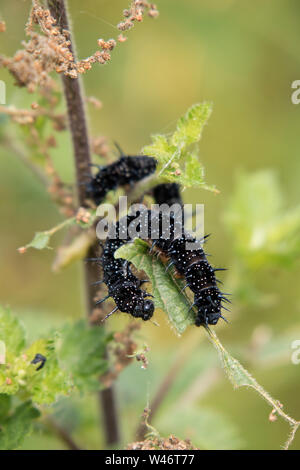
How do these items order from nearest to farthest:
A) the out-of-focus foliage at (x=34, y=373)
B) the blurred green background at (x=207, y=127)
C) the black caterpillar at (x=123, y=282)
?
the black caterpillar at (x=123, y=282) < the out-of-focus foliage at (x=34, y=373) < the blurred green background at (x=207, y=127)

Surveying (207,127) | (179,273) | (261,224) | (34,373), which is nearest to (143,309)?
(179,273)

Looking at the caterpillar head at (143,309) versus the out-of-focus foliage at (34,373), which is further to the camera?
the out-of-focus foliage at (34,373)

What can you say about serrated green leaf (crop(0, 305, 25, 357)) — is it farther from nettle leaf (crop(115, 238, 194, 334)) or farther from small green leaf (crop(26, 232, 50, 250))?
nettle leaf (crop(115, 238, 194, 334))

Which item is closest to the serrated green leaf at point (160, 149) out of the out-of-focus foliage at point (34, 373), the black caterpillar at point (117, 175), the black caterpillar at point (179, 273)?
the black caterpillar at point (179, 273)

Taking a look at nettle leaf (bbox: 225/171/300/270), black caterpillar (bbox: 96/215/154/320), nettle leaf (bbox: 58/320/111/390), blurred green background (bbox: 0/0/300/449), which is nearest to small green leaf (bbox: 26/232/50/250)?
black caterpillar (bbox: 96/215/154/320)

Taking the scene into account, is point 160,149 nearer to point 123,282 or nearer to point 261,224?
point 123,282

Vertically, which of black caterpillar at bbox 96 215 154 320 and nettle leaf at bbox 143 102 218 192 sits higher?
nettle leaf at bbox 143 102 218 192

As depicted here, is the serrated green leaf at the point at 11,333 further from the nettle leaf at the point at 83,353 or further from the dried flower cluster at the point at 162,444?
the dried flower cluster at the point at 162,444
